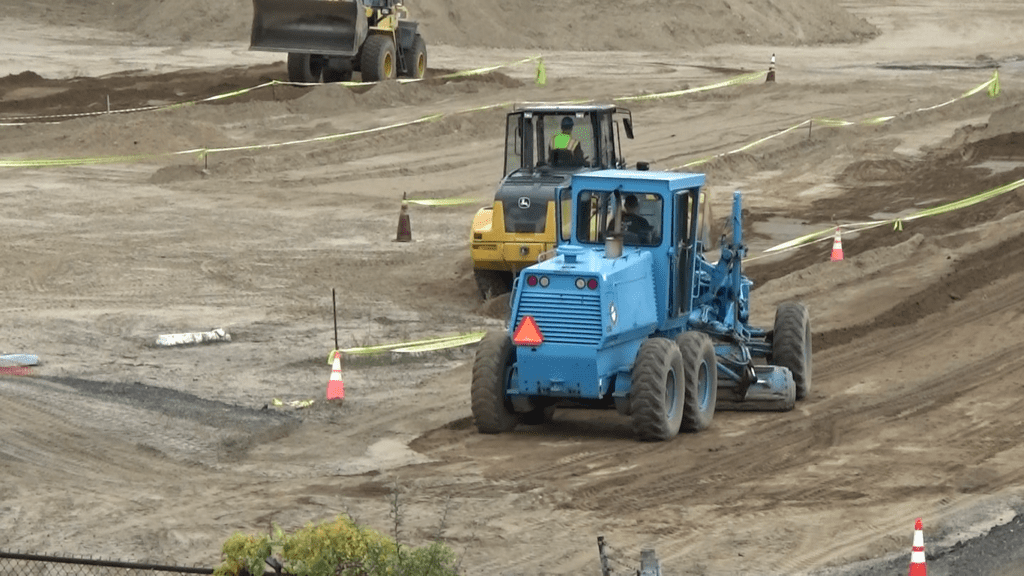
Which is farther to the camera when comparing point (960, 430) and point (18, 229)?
point (18, 229)

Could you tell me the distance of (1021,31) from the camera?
56.9 meters

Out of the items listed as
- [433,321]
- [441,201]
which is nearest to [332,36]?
[441,201]

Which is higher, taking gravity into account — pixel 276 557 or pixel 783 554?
pixel 276 557

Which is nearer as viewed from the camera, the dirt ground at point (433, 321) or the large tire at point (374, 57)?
the dirt ground at point (433, 321)

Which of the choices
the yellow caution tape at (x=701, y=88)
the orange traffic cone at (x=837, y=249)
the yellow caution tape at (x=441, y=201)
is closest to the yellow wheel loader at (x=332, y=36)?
the yellow caution tape at (x=701, y=88)

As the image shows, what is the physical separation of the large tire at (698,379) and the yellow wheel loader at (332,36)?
75.5ft

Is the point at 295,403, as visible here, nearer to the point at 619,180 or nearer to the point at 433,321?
the point at 619,180

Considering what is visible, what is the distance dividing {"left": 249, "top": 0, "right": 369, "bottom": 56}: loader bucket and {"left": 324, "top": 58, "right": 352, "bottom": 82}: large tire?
4.45 feet

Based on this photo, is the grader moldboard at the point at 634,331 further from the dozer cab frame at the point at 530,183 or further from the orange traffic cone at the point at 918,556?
the dozer cab frame at the point at 530,183

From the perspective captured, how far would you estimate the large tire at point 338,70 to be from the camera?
126 feet

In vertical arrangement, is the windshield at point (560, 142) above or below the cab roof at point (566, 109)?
below

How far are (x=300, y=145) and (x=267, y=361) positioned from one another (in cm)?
1516

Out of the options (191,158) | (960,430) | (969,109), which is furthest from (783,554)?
(969,109)

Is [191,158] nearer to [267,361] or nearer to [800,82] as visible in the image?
[267,361]
